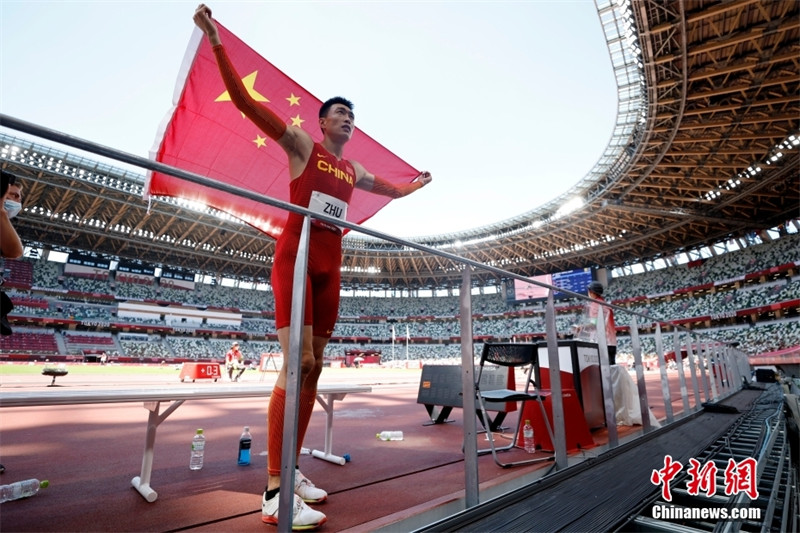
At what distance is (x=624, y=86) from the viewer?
17.1 meters

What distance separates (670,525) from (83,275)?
48.4 meters

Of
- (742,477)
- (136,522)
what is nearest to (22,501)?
(136,522)

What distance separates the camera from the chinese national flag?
10.8 ft

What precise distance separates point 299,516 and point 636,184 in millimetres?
27711

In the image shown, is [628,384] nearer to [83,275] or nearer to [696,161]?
[696,161]

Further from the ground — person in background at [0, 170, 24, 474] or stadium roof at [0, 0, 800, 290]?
stadium roof at [0, 0, 800, 290]

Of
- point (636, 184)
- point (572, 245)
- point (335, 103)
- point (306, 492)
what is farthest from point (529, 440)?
point (572, 245)

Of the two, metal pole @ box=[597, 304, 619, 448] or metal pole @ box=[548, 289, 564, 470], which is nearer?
metal pole @ box=[548, 289, 564, 470]

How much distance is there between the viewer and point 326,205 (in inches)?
92.0

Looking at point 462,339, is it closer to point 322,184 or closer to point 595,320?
point 322,184

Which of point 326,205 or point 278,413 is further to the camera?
point 326,205

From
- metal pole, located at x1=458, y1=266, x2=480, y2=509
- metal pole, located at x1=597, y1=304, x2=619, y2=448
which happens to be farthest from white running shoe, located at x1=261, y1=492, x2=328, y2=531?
metal pole, located at x1=597, y1=304, x2=619, y2=448

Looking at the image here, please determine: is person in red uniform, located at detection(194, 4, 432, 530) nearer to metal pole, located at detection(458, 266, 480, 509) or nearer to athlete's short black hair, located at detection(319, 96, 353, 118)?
athlete's short black hair, located at detection(319, 96, 353, 118)

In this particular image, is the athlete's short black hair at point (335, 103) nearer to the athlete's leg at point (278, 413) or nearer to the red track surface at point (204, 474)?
the athlete's leg at point (278, 413)
